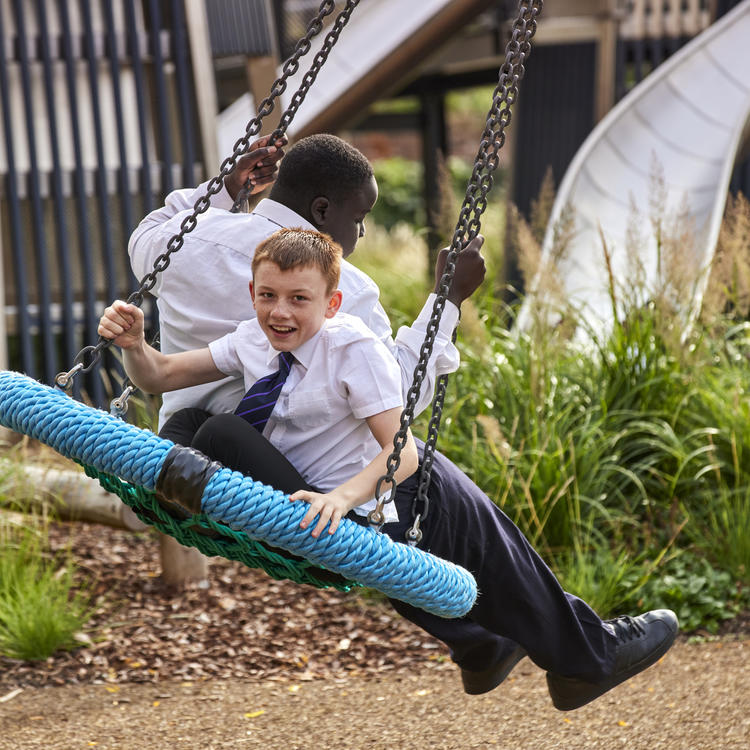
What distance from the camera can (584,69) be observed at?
833cm

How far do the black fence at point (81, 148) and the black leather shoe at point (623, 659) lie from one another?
3882 millimetres

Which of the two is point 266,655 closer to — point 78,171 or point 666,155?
point 78,171

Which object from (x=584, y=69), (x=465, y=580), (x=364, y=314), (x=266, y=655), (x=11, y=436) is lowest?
(x=266, y=655)

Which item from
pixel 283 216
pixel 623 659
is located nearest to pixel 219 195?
pixel 283 216

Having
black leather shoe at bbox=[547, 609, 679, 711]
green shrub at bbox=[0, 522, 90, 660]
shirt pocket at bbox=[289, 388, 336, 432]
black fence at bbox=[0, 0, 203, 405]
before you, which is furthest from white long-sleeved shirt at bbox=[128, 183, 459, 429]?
black fence at bbox=[0, 0, 203, 405]

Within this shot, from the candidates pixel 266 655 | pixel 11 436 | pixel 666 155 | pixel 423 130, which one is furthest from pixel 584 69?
pixel 266 655

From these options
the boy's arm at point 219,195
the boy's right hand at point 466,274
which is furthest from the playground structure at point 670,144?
the boy's right hand at point 466,274

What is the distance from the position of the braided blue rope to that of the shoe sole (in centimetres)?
75

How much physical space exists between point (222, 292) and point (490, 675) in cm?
128

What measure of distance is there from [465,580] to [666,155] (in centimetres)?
689

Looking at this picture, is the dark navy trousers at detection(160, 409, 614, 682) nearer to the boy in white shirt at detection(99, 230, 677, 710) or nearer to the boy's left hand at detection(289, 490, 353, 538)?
the boy in white shirt at detection(99, 230, 677, 710)

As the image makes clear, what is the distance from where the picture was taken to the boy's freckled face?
2199mm

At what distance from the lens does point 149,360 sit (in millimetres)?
2424

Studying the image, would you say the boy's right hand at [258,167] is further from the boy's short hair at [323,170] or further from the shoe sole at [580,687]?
the shoe sole at [580,687]
